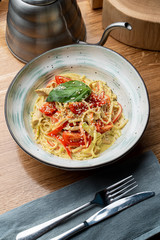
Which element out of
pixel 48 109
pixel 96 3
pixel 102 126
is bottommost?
pixel 102 126

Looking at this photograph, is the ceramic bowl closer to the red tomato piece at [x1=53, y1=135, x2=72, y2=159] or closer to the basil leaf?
the red tomato piece at [x1=53, y1=135, x2=72, y2=159]

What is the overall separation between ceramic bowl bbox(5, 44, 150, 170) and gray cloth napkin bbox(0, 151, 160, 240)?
0.51 ft

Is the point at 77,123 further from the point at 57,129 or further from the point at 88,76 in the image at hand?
the point at 88,76

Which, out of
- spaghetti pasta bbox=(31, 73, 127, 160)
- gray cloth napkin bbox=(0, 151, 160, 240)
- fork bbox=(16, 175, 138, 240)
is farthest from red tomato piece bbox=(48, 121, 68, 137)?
fork bbox=(16, 175, 138, 240)

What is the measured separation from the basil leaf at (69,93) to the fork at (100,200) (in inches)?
22.6

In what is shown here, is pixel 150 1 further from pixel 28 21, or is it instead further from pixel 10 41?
pixel 10 41

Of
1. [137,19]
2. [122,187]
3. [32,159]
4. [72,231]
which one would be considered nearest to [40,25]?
[137,19]

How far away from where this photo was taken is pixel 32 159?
5.63 feet

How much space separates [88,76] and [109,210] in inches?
38.4

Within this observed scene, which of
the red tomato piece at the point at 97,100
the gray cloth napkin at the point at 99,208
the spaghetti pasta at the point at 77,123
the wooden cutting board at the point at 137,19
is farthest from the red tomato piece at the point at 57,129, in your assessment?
the wooden cutting board at the point at 137,19

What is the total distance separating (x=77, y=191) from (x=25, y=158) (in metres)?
0.40

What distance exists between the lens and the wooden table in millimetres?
1623

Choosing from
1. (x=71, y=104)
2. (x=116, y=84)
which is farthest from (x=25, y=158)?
(x=116, y=84)

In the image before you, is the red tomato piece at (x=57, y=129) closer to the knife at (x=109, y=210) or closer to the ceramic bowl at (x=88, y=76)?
the ceramic bowl at (x=88, y=76)
